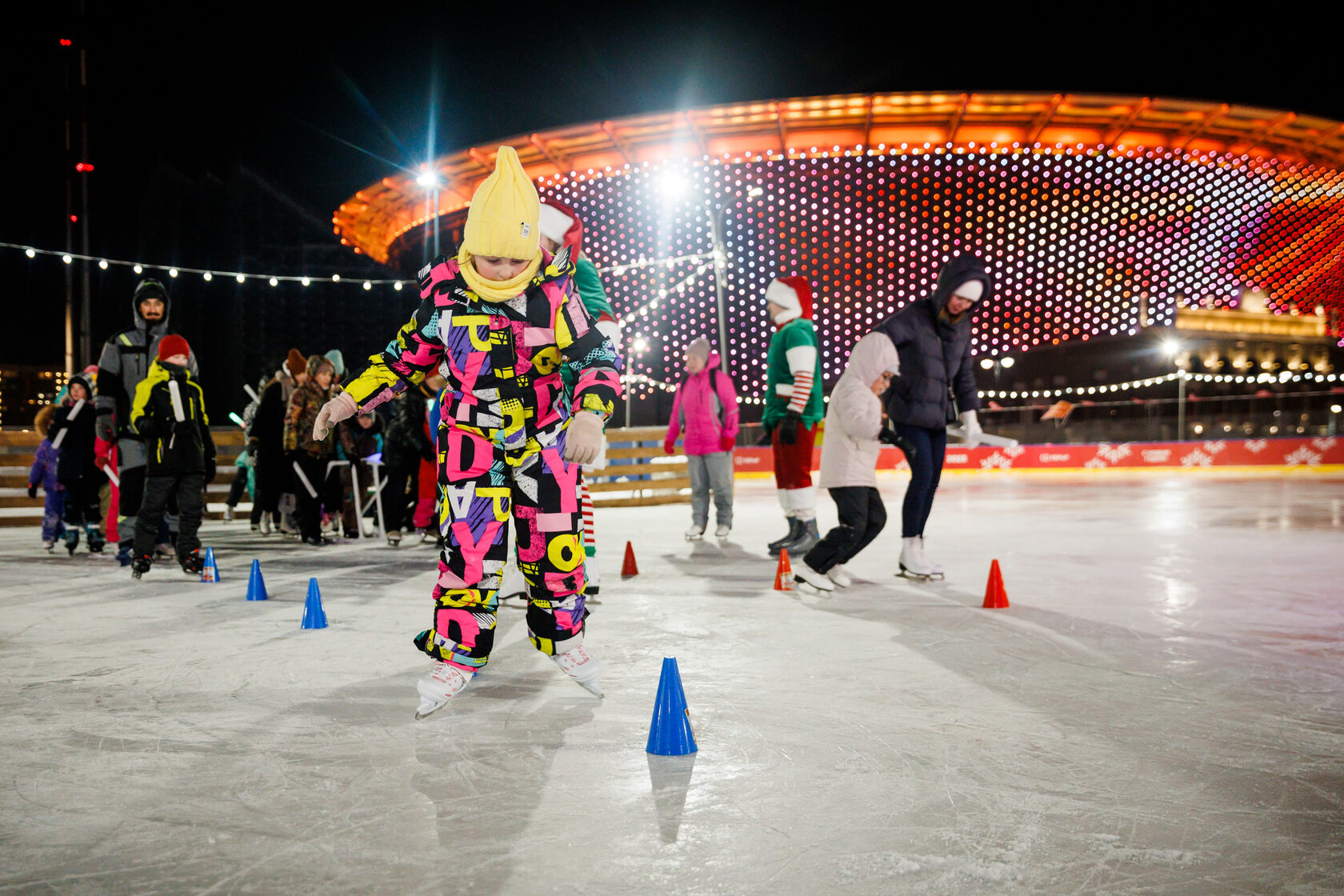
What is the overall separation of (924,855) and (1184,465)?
20.6 meters

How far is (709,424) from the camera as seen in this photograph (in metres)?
7.43

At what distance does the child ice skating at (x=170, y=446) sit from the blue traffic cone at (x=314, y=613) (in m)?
2.13

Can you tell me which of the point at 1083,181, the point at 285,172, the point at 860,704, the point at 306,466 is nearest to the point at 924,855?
the point at 860,704

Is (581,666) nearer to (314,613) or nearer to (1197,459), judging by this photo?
(314,613)

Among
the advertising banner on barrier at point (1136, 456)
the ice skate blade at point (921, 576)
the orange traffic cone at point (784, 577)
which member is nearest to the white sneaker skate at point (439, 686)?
the orange traffic cone at point (784, 577)

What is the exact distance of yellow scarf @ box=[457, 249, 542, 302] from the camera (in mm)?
2455

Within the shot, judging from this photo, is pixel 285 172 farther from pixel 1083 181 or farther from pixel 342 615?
pixel 1083 181

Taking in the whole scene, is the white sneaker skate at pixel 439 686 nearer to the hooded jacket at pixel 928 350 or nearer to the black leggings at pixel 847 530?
the black leggings at pixel 847 530

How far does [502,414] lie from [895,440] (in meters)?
2.77

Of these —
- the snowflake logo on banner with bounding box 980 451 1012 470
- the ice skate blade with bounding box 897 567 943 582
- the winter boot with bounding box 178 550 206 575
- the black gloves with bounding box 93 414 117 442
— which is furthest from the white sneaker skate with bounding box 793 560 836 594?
the snowflake logo on banner with bounding box 980 451 1012 470

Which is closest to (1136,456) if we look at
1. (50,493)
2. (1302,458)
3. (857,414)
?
(1302,458)

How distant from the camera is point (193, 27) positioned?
13.4 m

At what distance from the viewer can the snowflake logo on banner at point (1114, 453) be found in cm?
1939

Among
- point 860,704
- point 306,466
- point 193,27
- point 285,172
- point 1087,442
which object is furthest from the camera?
point 1087,442
